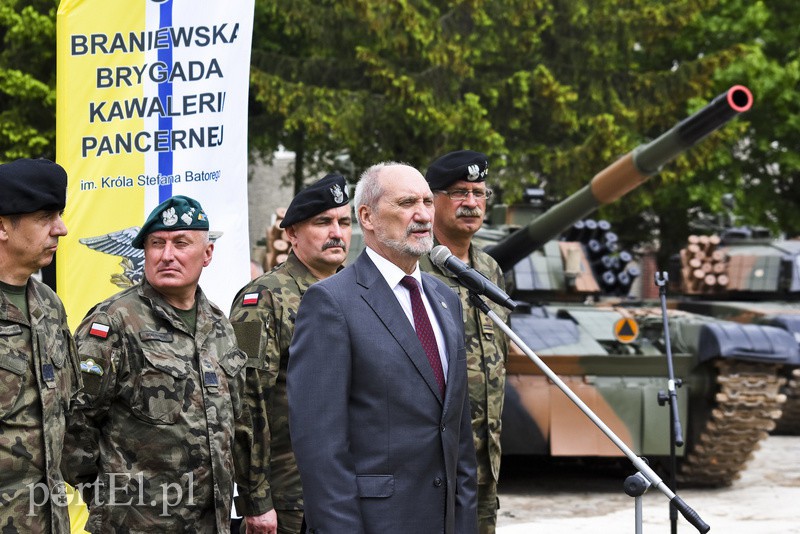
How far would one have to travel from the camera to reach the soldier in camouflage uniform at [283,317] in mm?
5082

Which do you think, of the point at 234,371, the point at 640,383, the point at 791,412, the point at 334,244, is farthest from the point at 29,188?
the point at 791,412

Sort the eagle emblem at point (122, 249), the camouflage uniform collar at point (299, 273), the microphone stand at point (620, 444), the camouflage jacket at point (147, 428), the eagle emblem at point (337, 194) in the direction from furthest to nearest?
the eagle emblem at point (122, 249) → the eagle emblem at point (337, 194) → the camouflage uniform collar at point (299, 273) → the camouflage jacket at point (147, 428) → the microphone stand at point (620, 444)

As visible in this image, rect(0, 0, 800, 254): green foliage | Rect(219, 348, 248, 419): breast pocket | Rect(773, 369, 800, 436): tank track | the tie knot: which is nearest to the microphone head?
the tie knot

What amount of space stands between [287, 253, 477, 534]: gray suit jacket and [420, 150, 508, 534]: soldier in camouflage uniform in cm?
153

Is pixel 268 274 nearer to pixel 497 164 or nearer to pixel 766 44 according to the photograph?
pixel 497 164

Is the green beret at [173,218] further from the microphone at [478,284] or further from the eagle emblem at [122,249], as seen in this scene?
the eagle emblem at [122,249]

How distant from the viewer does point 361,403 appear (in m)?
3.73

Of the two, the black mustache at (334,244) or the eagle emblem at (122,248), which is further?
the eagle emblem at (122,248)

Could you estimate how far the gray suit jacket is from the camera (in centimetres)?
363

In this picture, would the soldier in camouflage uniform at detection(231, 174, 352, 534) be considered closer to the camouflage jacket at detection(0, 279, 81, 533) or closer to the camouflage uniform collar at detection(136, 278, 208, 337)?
the camouflage uniform collar at detection(136, 278, 208, 337)

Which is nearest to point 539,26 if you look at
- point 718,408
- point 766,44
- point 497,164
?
point 497,164

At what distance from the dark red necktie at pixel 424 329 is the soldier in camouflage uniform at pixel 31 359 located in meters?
1.23

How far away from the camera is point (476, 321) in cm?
555

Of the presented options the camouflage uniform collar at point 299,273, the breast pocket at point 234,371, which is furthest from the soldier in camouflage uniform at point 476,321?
the breast pocket at point 234,371
